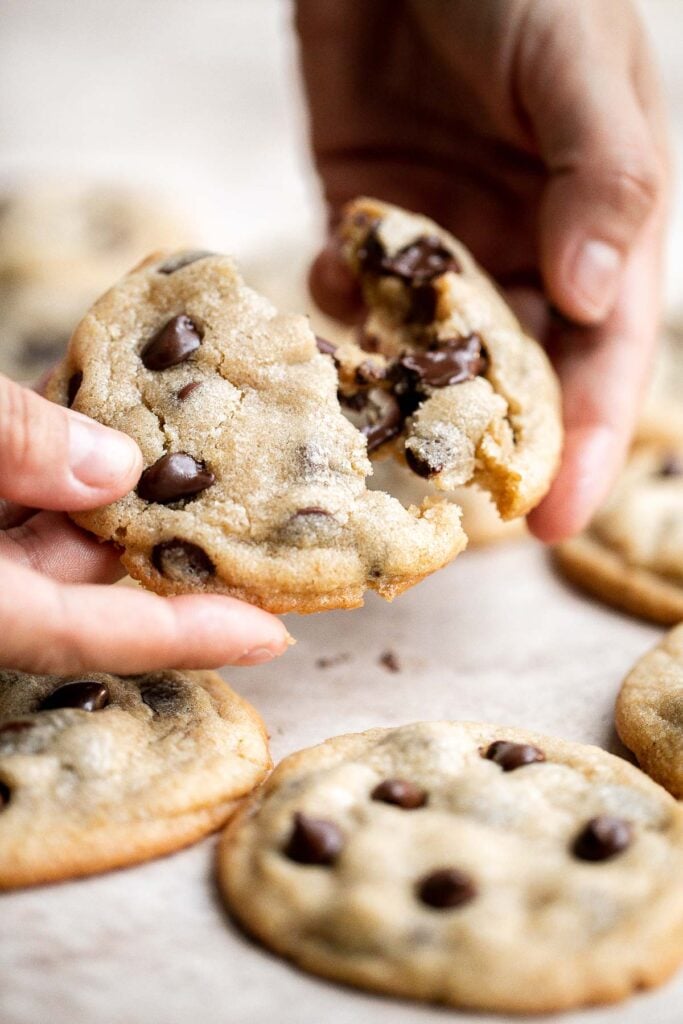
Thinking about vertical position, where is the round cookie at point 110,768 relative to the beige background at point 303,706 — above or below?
above

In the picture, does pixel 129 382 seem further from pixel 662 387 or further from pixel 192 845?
pixel 662 387

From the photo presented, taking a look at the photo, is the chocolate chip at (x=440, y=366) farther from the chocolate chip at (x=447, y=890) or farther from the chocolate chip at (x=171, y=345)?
the chocolate chip at (x=447, y=890)

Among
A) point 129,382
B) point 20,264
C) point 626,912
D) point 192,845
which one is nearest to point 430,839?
point 626,912

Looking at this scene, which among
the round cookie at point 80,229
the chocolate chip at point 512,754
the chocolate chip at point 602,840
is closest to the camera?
the chocolate chip at point 602,840

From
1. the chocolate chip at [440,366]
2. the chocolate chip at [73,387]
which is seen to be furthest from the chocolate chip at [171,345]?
the chocolate chip at [440,366]

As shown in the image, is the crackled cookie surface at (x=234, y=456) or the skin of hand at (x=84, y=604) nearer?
the skin of hand at (x=84, y=604)

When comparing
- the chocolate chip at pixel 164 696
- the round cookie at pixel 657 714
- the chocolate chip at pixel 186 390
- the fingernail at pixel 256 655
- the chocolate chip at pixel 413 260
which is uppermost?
the chocolate chip at pixel 413 260

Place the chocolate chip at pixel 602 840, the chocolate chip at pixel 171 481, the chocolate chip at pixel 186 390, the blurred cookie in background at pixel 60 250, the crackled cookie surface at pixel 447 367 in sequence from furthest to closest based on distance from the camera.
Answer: the blurred cookie in background at pixel 60 250 < the crackled cookie surface at pixel 447 367 < the chocolate chip at pixel 186 390 < the chocolate chip at pixel 171 481 < the chocolate chip at pixel 602 840

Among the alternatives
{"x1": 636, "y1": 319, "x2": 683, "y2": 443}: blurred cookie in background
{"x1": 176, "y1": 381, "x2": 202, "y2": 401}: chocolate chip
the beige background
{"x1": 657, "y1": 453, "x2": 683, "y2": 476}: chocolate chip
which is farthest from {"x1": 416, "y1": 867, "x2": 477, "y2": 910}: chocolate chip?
{"x1": 636, "y1": 319, "x2": 683, "y2": 443}: blurred cookie in background
